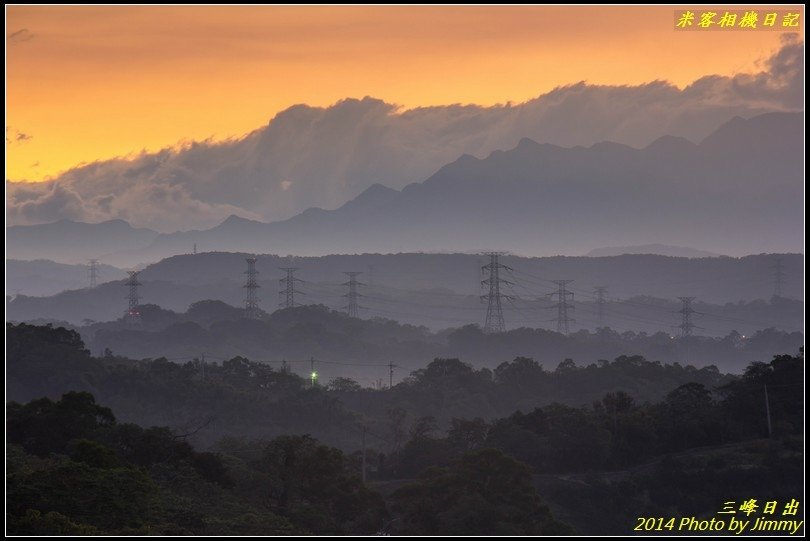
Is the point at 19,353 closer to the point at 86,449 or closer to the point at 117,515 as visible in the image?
the point at 86,449

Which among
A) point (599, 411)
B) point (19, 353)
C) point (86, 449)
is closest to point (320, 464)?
point (86, 449)

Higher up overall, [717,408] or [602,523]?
[717,408]

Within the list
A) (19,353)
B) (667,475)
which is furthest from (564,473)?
(19,353)

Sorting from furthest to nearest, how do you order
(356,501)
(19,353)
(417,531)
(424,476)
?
(19,353) < (424,476) < (356,501) < (417,531)

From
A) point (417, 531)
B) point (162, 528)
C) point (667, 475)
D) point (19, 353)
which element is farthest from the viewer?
point (19, 353)

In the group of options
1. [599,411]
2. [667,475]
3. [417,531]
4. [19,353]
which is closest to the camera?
[417,531]

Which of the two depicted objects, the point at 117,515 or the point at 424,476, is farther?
the point at 424,476

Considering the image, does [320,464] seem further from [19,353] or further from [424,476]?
[19,353]

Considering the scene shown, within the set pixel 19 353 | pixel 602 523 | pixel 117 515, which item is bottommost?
pixel 602 523

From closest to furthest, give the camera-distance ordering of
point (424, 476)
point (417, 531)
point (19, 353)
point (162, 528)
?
point (162, 528) → point (417, 531) → point (424, 476) → point (19, 353)
